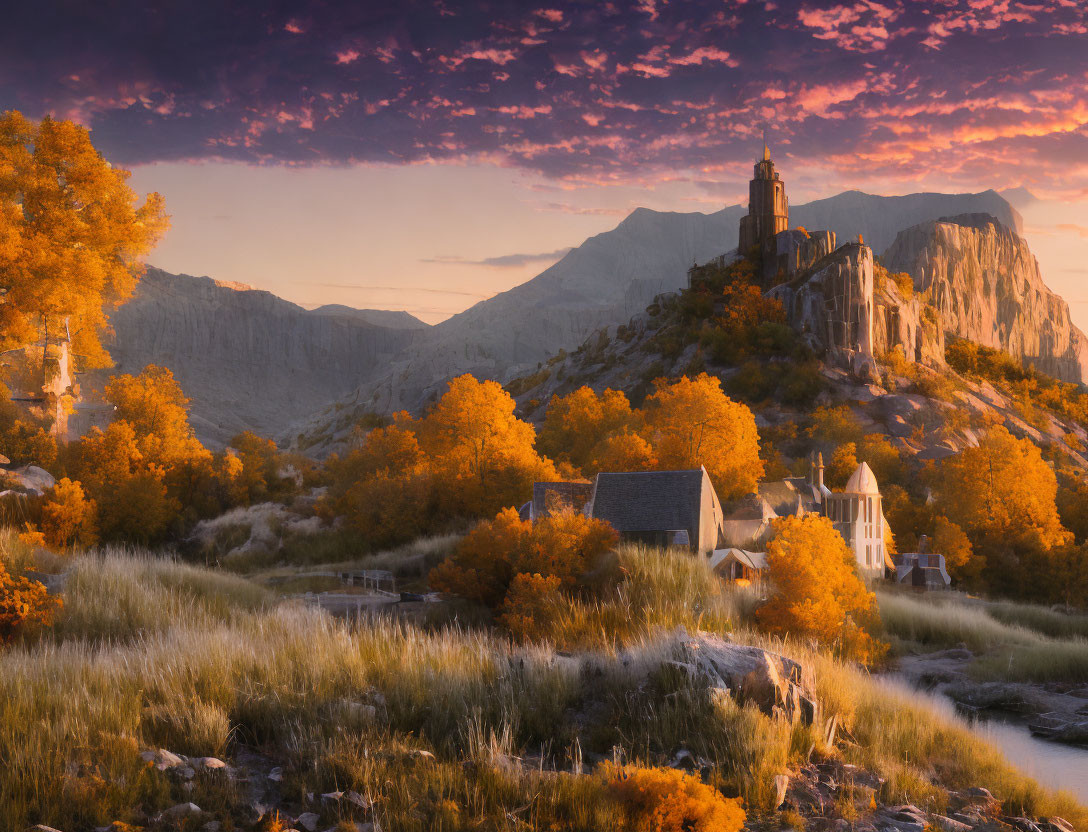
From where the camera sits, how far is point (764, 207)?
101m

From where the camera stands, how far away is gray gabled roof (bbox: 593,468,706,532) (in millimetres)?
33312

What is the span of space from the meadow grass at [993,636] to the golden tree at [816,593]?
4842 mm

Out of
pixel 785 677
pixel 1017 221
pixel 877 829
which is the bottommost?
pixel 877 829

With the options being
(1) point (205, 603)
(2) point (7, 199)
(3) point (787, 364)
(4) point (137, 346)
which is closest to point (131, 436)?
(2) point (7, 199)

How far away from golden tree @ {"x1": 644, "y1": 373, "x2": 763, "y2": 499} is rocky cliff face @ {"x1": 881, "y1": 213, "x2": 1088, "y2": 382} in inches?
3480

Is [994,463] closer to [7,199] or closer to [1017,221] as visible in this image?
[7,199]

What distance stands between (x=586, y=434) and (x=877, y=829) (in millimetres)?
52181

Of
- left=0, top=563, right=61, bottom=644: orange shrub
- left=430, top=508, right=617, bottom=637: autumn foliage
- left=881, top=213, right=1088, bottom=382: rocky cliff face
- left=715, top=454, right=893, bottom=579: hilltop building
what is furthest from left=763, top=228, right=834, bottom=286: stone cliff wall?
left=0, top=563, right=61, bottom=644: orange shrub

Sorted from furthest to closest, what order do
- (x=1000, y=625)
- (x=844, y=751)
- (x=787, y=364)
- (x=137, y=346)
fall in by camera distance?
1. (x=137, y=346)
2. (x=787, y=364)
3. (x=1000, y=625)
4. (x=844, y=751)

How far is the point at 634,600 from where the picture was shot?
18.2 m

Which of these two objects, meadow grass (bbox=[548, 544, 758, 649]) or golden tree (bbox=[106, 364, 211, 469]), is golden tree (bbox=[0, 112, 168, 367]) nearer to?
golden tree (bbox=[106, 364, 211, 469])

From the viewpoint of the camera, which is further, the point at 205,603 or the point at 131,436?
the point at 131,436

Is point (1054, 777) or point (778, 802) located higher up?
point (778, 802)

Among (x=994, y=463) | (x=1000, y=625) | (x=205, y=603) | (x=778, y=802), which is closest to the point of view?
(x=778, y=802)
